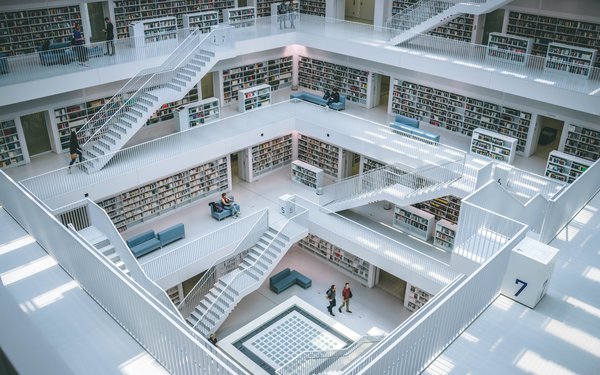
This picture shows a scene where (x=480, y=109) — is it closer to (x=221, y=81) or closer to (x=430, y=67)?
(x=430, y=67)

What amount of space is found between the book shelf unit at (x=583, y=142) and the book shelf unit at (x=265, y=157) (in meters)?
9.83

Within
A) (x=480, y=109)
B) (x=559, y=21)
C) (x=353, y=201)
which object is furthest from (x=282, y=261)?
(x=559, y=21)

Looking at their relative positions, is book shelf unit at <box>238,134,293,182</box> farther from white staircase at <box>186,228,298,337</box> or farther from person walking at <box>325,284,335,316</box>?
Answer: person walking at <box>325,284,335,316</box>

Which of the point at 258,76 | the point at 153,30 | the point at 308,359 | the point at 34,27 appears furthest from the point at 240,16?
the point at 308,359

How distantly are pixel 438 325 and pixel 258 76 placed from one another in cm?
1606

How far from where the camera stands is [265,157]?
1977 centimetres

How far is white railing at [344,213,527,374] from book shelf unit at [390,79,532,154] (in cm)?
946

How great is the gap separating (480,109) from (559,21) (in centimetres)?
354

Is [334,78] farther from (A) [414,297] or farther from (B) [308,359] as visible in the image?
(B) [308,359]

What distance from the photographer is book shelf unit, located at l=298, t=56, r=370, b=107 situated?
20517mm

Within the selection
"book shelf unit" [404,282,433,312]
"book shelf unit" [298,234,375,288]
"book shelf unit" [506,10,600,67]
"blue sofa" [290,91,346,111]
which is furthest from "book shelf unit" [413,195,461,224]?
"book shelf unit" [506,10,600,67]

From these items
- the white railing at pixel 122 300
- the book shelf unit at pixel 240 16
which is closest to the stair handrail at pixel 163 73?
the book shelf unit at pixel 240 16

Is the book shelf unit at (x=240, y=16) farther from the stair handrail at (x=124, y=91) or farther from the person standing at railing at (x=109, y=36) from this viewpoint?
the person standing at railing at (x=109, y=36)

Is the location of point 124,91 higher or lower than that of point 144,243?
higher
